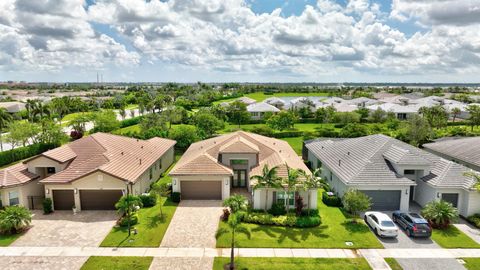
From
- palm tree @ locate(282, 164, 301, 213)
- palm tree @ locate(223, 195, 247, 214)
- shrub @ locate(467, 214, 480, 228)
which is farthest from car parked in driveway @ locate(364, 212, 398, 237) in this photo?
palm tree @ locate(223, 195, 247, 214)

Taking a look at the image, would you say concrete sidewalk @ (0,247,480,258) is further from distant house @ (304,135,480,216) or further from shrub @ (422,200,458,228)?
distant house @ (304,135,480,216)

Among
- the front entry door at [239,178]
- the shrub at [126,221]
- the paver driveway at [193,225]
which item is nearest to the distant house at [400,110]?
the front entry door at [239,178]

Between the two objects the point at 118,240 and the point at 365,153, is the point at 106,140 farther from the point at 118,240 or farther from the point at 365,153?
the point at 365,153

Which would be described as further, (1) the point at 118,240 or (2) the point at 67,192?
(2) the point at 67,192

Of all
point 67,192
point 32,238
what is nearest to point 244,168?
point 67,192

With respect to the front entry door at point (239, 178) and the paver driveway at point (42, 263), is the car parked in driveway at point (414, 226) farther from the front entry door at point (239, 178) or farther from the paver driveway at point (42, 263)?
the paver driveway at point (42, 263)
